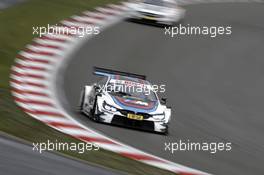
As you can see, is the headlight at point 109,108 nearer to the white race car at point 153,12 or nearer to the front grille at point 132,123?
the front grille at point 132,123

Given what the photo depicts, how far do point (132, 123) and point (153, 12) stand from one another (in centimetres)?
1537

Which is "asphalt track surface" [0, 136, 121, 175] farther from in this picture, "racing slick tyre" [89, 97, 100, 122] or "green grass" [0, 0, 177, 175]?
"racing slick tyre" [89, 97, 100, 122]

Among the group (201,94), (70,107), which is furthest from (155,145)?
(201,94)

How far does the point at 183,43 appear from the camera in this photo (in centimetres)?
3059

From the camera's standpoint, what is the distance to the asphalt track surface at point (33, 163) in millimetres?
12039

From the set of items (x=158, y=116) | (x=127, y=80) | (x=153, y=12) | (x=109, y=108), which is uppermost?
(x=153, y=12)

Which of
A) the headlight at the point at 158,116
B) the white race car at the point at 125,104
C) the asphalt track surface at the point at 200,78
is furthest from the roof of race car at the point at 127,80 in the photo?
the headlight at the point at 158,116

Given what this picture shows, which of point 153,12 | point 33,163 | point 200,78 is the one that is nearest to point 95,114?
point 33,163

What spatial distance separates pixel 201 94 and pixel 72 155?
9.02 metres

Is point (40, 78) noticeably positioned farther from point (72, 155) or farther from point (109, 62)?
point (72, 155)

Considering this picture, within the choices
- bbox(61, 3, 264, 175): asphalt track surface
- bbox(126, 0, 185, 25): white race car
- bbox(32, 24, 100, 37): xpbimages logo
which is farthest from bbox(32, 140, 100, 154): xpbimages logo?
bbox(126, 0, 185, 25): white race car

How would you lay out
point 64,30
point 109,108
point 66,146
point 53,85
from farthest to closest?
point 64,30
point 53,85
point 109,108
point 66,146

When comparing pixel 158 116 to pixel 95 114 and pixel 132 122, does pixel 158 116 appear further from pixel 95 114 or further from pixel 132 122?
pixel 95 114

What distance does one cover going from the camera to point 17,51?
2522 cm
